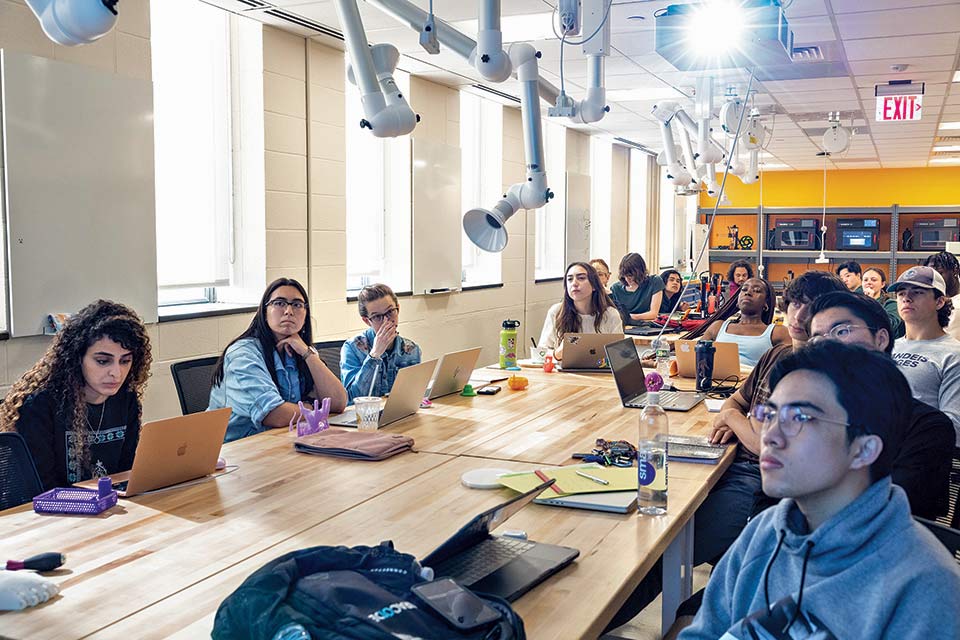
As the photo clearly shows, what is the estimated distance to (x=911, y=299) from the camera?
3.42 meters

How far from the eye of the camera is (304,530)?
1.98 metres

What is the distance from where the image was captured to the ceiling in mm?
4762

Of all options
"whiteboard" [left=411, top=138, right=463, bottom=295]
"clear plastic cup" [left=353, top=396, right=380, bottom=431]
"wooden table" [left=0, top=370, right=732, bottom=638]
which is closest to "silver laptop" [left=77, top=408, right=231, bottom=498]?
"wooden table" [left=0, top=370, right=732, bottom=638]

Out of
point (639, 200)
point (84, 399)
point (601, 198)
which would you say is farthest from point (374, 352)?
point (639, 200)

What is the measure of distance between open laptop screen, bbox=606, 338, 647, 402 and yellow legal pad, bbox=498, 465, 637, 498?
104 cm

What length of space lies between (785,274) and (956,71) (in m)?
8.42

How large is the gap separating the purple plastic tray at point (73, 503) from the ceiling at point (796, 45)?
2735 millimetres

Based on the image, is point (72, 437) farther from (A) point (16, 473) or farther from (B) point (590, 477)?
(B) point (590, 477)

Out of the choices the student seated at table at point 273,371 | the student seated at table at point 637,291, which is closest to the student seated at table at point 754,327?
the student seated at table at point 273,371

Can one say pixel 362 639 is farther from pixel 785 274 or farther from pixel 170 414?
pixel 785 274

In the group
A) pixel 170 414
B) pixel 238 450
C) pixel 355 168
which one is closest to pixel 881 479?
pixel 238 450

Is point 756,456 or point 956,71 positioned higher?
point 956,71

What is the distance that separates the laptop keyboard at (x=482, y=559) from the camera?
1.64m

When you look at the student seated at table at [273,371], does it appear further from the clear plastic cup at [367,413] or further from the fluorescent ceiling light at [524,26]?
the fluorescent ceiling light at [524,26]
